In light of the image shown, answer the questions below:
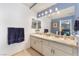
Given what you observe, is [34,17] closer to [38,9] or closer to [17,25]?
[38,9]

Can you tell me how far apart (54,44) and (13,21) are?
2.45ft

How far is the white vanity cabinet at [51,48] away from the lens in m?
1.40

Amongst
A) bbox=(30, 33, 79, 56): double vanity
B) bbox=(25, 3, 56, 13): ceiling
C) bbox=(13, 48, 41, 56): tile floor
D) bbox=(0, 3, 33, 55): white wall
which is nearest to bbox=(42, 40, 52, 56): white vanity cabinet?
bbox=(30, 33, 79, 56): double vanity

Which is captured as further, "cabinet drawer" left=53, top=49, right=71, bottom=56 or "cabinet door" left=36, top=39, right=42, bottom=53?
"cabinet door" left=36, top=39, right=42, bottom=53

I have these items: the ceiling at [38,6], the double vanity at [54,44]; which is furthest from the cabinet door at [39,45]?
the ceiling at [38,6]

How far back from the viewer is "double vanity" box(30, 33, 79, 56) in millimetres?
1389

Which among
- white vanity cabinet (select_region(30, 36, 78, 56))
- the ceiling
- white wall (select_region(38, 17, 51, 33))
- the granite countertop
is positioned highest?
the ceiling

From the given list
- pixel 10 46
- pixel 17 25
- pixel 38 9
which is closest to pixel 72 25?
pixel 38 9

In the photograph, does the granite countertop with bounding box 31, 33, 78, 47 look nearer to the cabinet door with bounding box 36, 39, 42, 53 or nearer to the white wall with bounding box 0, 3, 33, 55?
the cabinet door with bounding box 36, 39, 42, 53

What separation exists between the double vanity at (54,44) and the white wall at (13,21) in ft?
0.50

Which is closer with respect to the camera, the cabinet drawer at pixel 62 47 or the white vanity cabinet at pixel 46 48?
the cabinet drawer at pixel 62 47

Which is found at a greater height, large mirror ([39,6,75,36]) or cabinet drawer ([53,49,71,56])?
large mirror ([39,6,75,36])

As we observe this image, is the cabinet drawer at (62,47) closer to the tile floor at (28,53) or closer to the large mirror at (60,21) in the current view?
the large mirror at (60,21)

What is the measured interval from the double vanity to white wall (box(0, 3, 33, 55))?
15cm
